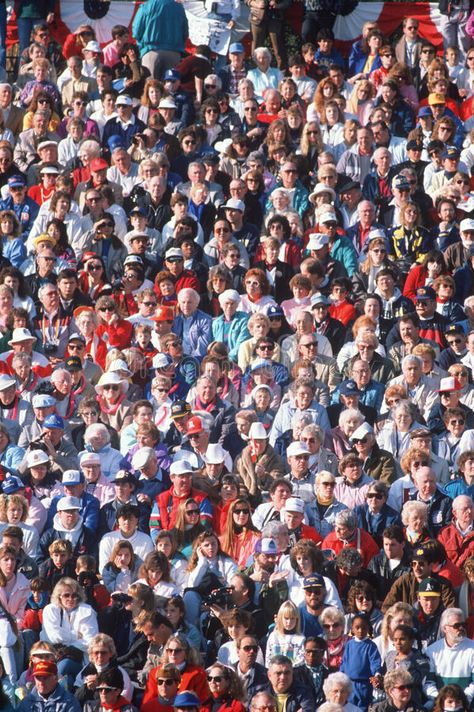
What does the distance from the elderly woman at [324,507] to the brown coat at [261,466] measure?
48cm

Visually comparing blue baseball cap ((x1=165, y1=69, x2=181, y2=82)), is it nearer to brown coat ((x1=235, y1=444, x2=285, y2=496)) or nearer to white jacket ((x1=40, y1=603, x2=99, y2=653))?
brown coat ((x1=235, y1=444, x2=285, y2=496))

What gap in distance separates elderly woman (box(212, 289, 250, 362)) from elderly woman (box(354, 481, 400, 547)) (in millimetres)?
3132

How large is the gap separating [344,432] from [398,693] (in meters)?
3.61

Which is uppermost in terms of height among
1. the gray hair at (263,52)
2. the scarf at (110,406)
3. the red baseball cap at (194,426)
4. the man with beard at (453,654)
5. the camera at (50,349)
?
the gray hair at (263,52)

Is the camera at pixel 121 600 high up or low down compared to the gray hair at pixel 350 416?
down

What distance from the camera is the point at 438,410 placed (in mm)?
18219

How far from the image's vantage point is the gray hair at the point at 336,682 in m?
14.6

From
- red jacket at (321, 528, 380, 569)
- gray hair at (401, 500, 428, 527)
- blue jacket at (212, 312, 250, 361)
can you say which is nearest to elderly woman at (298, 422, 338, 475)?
red jacket at (321, 528, 380, 569)

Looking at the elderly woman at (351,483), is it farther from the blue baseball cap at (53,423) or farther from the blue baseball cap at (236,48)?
the blue baseball cap at (236,48)

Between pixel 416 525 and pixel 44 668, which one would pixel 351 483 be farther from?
pixel 44 668

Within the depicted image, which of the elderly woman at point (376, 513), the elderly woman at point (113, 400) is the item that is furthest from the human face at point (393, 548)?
the elderly woman at point (113, 400)

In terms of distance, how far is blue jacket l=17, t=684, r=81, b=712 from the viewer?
47.9 ft

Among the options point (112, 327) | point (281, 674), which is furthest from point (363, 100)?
point (281, 674)

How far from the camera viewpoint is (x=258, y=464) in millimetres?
17359
